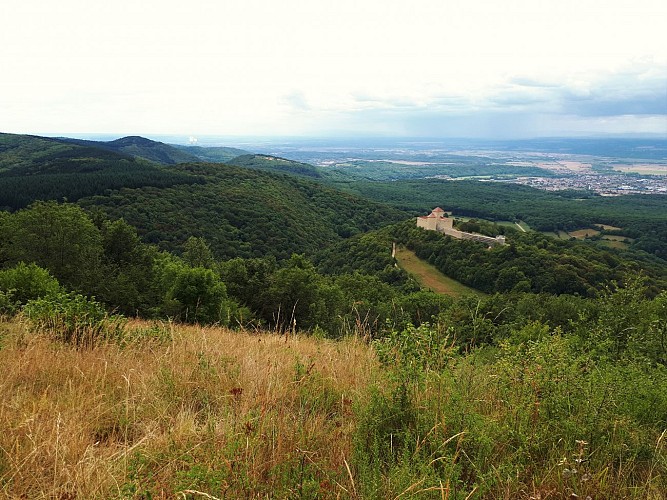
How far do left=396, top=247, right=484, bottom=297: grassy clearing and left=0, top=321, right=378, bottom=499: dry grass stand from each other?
166 ft

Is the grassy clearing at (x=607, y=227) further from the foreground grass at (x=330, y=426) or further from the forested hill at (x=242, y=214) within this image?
the foreground grass at (x=330, y=426)

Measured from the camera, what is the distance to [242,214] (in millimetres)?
84562

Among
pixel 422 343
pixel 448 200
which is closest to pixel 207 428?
pixel 422 343

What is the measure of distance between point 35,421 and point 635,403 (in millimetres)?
4802

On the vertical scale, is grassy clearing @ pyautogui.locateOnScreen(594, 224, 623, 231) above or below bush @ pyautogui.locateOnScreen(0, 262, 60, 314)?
below

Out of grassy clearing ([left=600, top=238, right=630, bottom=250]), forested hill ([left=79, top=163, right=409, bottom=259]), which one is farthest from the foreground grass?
grassy clearing ([left=600, top=238, right=630, bottom=250])

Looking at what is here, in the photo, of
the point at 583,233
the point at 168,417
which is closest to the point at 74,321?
the point at 168,417

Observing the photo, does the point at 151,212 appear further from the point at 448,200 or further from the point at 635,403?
the point at 448,200

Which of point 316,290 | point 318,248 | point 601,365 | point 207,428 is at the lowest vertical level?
point 318,248

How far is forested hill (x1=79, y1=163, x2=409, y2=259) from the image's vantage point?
2776 inches

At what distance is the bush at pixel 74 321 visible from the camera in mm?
5086

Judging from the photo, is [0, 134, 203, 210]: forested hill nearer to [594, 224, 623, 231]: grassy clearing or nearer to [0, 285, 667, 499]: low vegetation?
[0, 285, 667, 499]: low vegetation

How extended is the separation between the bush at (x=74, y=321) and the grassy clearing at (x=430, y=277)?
5008cm

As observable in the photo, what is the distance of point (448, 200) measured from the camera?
148375 mm
